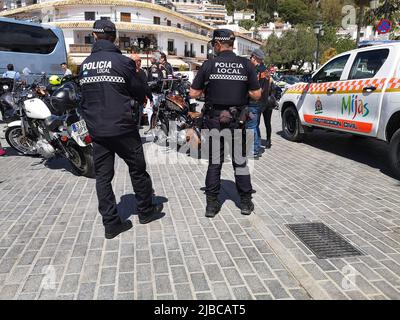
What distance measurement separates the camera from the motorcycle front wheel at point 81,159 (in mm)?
5297

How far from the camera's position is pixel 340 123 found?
6.51 meters

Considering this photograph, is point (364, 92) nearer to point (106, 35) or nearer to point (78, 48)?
point (106, 35)

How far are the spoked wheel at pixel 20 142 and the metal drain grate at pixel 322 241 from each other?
5.28 meters

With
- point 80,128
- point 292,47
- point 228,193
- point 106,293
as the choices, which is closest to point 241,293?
point 106,293

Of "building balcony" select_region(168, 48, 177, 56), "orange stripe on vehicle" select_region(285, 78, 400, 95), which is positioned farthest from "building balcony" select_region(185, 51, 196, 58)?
"orange stripe on vehicle" select_region(285, 78, 400, 95)

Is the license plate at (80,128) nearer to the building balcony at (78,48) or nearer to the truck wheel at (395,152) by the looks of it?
the truck wheel at (395,152)

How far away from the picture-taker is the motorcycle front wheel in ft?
17.4

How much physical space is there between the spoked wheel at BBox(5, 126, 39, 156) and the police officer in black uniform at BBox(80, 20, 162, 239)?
3947mm

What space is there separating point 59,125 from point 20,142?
1.94 metres

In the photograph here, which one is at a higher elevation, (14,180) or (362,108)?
(362,108)

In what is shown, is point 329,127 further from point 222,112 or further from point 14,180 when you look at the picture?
point 14,180

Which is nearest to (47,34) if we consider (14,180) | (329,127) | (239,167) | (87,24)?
(14,180)
